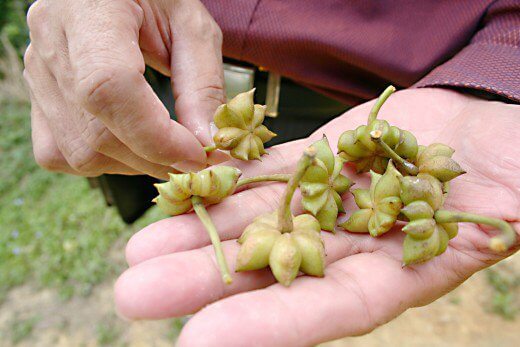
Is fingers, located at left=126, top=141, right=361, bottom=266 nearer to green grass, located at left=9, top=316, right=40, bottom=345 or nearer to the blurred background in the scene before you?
the blurred background

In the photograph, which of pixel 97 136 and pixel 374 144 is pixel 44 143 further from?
pixel 374 144

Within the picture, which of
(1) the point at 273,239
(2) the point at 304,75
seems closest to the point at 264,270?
(1) the point at 273,239

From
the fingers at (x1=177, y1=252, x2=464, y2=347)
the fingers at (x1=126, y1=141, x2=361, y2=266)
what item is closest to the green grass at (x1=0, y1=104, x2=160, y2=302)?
the fingers at (x1=126, y1=141, x2=361, y2=266)

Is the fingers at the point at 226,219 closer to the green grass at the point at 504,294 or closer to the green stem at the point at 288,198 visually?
the green stem at the point at 288,198

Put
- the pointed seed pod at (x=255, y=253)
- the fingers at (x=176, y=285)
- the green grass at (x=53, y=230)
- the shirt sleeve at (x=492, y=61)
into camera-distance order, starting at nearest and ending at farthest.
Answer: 1. the fingers at (x=176, y=285)
2. the pointed seed pod at (x=255, y=253)
3. the shirt sleeve at (x=492, y=61)
4. the green grass at (x=53, y=230)

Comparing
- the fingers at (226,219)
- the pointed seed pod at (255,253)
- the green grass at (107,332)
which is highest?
the pointed seed pod at (255,253)

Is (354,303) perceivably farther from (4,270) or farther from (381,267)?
(4,270)

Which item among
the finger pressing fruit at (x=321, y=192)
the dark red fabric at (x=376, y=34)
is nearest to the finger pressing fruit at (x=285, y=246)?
the finger pressing fruit at (x=321, y=192)
